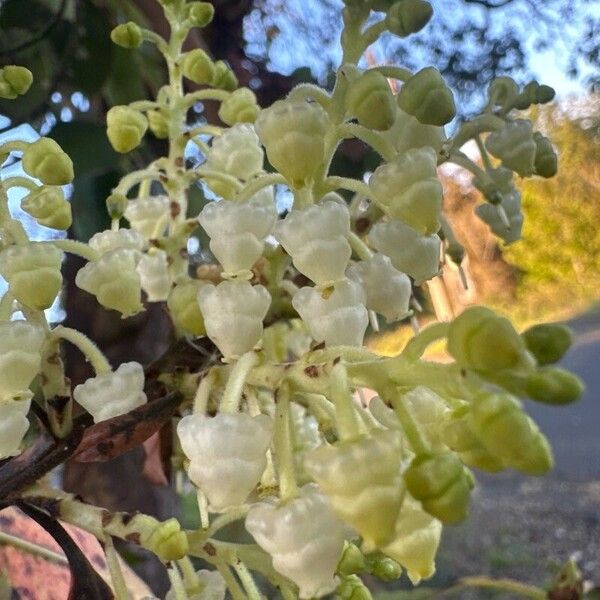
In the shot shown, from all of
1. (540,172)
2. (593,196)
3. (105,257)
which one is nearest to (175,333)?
(105,257)

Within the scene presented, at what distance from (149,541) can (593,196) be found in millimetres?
3370

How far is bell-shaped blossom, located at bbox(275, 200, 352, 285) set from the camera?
265 mm

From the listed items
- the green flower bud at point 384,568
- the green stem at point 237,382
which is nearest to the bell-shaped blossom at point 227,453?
the green stem at point 237,382

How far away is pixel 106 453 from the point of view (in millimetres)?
327

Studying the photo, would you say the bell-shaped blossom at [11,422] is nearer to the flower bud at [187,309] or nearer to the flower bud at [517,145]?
the flower bud at [187,309]

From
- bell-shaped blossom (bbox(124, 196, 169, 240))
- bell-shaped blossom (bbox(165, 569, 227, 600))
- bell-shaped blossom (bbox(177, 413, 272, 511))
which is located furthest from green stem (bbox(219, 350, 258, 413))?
bell-shaped blossom (bbox(124, 196, 169, 240))

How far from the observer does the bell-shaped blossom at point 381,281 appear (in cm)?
33

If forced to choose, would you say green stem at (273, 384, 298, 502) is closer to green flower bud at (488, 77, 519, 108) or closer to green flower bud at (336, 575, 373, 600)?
green flower bud at (336, 575, 373, 600)

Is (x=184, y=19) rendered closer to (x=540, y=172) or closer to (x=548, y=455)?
(x=540, y=172)

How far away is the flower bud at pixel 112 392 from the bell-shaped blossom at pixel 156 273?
4.3 inches

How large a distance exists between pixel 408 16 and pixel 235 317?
112 mm

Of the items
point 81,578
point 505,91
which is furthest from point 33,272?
point 505,91

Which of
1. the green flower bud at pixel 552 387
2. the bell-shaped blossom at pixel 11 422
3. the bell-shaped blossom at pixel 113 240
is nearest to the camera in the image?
the green flower bud at pixel 552 387

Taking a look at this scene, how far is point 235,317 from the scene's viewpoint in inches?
10.6
